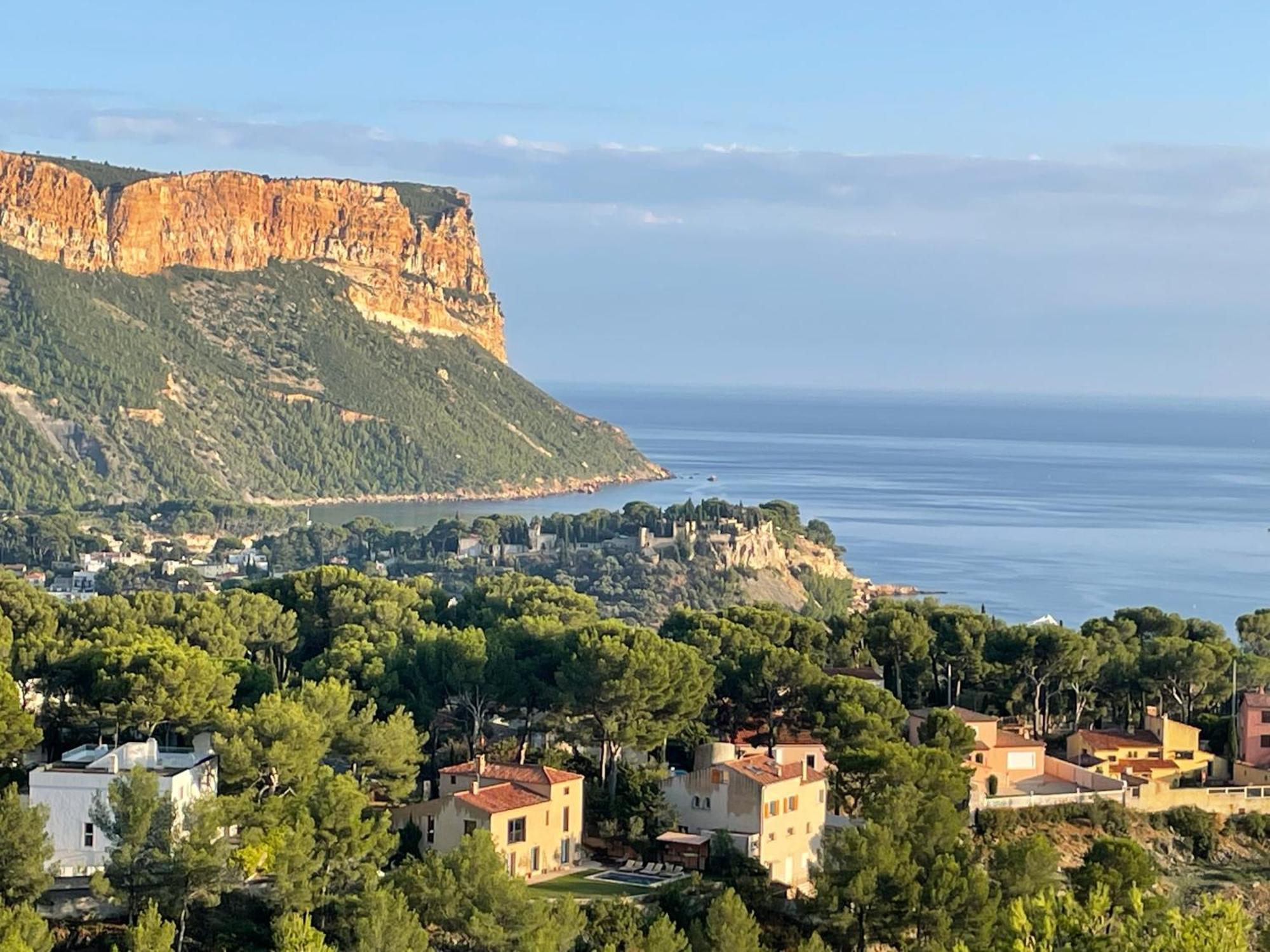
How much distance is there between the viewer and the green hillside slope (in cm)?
11744

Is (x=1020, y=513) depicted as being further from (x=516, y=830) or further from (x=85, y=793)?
(x=85, y=793)

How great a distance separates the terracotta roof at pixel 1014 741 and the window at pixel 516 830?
8920 millimetres

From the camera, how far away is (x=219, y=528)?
104m

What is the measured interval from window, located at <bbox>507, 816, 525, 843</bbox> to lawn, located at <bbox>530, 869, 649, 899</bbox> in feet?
2.08

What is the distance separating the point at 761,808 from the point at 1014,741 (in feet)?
20.9

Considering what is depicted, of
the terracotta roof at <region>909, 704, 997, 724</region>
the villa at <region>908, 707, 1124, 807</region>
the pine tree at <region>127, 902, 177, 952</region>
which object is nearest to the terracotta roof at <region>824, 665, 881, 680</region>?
the terracotta roof at <region>909, 704, 997, 724</region>

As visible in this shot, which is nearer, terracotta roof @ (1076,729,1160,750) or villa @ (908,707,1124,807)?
villa @ (908,707,1124,807)

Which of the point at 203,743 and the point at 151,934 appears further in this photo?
the point at 203,743

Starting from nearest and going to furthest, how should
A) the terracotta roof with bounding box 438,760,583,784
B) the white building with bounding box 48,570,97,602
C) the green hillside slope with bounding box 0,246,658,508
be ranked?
the terracotta roof with bounding box 438,760,583,784 → the white building with bounding box 48,570,97,602 → the green hillside slope with bounding box 0,246,658,508

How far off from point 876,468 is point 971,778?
139155 mm

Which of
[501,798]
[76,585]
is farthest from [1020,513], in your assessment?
[501,798]

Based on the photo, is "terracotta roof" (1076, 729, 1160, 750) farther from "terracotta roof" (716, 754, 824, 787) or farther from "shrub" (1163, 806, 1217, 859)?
"terracotta roof" (716, 754, 824, 787)

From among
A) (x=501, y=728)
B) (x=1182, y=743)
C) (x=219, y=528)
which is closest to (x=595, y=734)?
(x=501, y=728)

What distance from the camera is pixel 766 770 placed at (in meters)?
29.6
